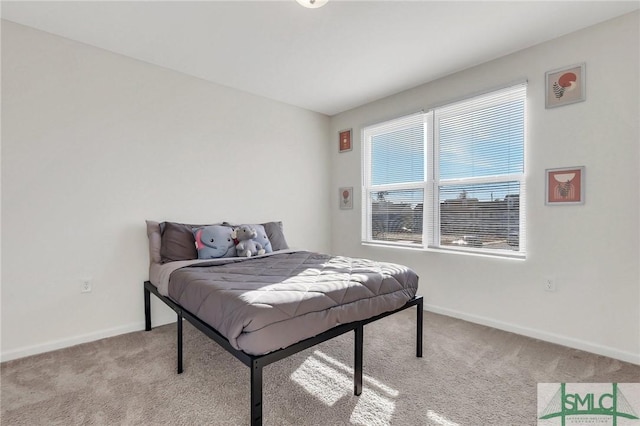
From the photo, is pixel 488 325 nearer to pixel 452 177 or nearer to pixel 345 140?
pixel 452 177

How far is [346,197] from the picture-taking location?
429 cm

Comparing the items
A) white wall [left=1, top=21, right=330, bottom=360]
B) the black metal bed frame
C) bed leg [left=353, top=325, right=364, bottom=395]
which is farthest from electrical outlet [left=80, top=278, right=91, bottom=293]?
bed leg [left=353, top=325, right=364, bottom=395]

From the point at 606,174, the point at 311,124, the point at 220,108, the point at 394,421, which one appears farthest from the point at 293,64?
the point at 394,421

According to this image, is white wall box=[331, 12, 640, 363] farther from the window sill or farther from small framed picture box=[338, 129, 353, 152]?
small framed picture box=[338, 129, 353, 152]

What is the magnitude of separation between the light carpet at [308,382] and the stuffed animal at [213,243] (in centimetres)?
71

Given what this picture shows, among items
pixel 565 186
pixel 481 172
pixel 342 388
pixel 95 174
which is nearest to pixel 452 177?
pixel 481 172

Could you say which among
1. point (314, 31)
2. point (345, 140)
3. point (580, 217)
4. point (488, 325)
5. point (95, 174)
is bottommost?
point (488, 325)

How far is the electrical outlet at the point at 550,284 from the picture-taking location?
2513mm

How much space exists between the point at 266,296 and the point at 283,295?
9 centimetres

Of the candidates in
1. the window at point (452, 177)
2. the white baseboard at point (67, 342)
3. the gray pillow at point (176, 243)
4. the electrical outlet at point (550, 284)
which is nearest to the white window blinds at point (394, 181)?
the window at point (452, 177)

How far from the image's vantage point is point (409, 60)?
2.84 m

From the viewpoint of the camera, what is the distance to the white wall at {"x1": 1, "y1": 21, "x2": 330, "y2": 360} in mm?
2293

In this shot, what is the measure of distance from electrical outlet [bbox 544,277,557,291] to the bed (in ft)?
3.95

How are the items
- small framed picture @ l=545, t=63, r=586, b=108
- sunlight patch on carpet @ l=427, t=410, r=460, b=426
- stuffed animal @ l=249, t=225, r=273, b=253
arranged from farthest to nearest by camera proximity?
stuffed animal @ l=249, t=225, r=273, b=253 < small framed picture @ l=545, t=63, r=586, b=108 < sunlight patch on carpet @ l=427, t=410, r=460, b=426
